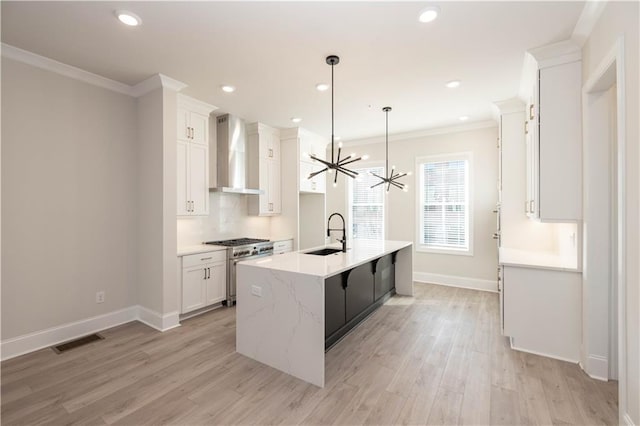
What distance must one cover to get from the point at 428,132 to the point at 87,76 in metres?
5.14

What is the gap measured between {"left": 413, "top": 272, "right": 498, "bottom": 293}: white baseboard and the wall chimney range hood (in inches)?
141

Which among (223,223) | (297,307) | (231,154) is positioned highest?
(231,154)

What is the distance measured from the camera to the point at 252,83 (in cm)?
351

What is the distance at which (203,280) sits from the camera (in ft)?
13.0

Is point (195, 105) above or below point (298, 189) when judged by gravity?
above

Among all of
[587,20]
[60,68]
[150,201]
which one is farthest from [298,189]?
[587,20]

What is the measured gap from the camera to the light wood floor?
1.99 metres

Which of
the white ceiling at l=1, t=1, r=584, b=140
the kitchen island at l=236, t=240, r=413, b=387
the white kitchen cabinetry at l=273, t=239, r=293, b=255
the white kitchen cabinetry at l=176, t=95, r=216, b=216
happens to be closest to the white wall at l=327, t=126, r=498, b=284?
the white ceiling at l=1, t=1, r=584, b=140

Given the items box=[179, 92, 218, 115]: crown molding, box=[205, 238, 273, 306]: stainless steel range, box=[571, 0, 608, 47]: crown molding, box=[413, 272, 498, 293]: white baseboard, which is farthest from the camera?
box=[413, 272, 498, 293]: white baseboard

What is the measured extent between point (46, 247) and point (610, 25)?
5098mm

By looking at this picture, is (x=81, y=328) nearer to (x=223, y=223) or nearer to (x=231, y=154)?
(x=223, y=223)

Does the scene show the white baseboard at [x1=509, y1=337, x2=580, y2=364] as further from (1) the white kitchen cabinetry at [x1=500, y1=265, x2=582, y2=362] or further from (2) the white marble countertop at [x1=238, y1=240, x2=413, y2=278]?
(2) the white marble countertop at [x1=238, y1=240, x2=413, y2=278]

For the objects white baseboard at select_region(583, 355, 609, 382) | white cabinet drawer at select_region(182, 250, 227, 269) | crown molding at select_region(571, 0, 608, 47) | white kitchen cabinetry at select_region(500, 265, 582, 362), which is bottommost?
white baseboard at select_region(583, 355, 609, 382)

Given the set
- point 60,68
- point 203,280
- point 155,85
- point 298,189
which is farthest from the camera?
point 298,189
